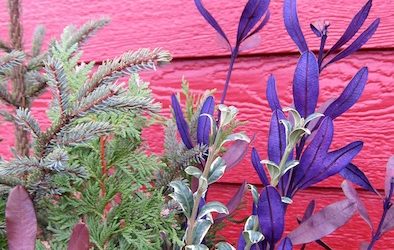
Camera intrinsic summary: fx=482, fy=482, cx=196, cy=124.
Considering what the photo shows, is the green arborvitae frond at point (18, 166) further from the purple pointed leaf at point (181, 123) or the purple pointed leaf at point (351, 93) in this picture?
the purple pointed leaf at point (351, 93)

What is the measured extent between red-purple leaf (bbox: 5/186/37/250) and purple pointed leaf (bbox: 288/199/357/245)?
307mm

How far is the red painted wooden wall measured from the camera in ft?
3.41

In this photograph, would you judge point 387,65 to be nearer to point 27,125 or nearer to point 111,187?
point 111,187

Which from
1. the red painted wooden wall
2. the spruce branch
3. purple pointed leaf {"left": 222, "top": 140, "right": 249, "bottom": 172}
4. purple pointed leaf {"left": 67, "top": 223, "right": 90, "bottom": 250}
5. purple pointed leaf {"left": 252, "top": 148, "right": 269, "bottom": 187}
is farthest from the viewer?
the red painted wooden wall

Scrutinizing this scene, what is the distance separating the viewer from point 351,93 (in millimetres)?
623

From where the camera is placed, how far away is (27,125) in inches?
23.8

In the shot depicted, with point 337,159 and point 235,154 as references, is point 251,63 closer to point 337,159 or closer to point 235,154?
point 235,154

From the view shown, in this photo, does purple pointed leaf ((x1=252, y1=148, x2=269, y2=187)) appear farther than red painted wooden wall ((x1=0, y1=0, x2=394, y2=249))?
No

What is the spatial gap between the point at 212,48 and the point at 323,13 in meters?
0.27

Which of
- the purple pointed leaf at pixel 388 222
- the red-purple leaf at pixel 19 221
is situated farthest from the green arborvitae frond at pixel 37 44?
the purple pointed leaf at pixel 388 222

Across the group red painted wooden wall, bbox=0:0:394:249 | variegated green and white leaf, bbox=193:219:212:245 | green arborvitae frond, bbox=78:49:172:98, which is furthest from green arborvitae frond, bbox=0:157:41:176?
red painted wooden wall, bbox=0:0:394:249

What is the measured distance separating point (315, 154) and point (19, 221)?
35 cm

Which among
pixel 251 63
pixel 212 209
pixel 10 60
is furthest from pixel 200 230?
pixel 251 63

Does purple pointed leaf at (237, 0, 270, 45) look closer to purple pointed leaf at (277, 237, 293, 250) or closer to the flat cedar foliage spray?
the flat cedar foliage spray
